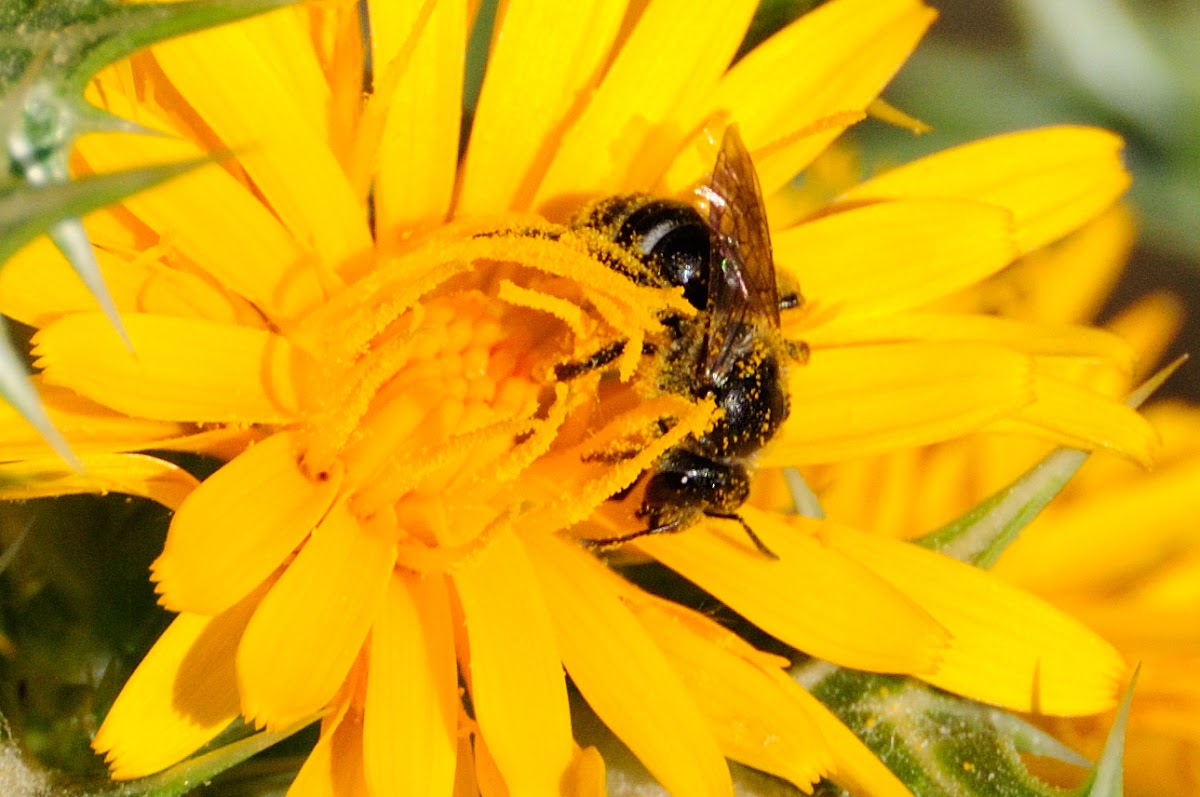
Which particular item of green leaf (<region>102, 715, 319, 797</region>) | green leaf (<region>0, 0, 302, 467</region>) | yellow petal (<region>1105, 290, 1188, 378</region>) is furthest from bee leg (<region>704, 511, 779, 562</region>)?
yellow petal (<region>1105, 290, 1188, 378</region>)

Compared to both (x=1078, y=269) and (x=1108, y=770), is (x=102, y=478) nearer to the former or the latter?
(x=1108, y=770)

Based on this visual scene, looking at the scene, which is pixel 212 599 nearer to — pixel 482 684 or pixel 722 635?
pixel 482 684

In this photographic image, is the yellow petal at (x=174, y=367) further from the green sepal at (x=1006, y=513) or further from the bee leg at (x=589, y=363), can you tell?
the green sepal at (x=1006, y=513)

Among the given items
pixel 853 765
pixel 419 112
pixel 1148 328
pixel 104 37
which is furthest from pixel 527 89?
pixel 1148 328

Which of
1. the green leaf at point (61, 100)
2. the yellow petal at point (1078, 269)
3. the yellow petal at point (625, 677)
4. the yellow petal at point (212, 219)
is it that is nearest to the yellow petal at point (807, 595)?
the yellow petal at point (625, 677)

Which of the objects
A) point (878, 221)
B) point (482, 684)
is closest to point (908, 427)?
point (878, 221)

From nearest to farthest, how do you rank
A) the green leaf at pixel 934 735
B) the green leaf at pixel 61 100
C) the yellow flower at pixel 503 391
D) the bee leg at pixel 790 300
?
the green leaf at pixel 61 100 < the yellow flower at pixel 503 391 < the green leaf at pixel 934 735 < the bee leg at pixel 790 300
